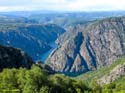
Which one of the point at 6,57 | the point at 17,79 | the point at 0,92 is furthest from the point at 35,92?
the point at 6,57

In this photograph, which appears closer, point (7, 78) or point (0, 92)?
point (0, 92)

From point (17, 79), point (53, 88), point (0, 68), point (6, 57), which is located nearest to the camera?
point (17, 79)

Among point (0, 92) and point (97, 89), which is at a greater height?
point (0, 92)

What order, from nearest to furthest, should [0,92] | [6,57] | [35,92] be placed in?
[0,92] < [35,92] < [6,57]

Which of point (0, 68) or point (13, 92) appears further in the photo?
point (0, 68)

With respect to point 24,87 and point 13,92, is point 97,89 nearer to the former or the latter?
point 24,87

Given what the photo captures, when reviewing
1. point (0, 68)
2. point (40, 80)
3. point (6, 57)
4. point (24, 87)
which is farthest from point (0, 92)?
point (6, 57)

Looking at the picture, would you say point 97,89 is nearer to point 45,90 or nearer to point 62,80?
point 62,80

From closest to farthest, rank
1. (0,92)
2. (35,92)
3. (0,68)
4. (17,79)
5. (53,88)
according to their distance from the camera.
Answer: (0,92) < (35,92) < (17,79) < (53,88) < (0,68)

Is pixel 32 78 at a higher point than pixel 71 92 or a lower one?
higher
